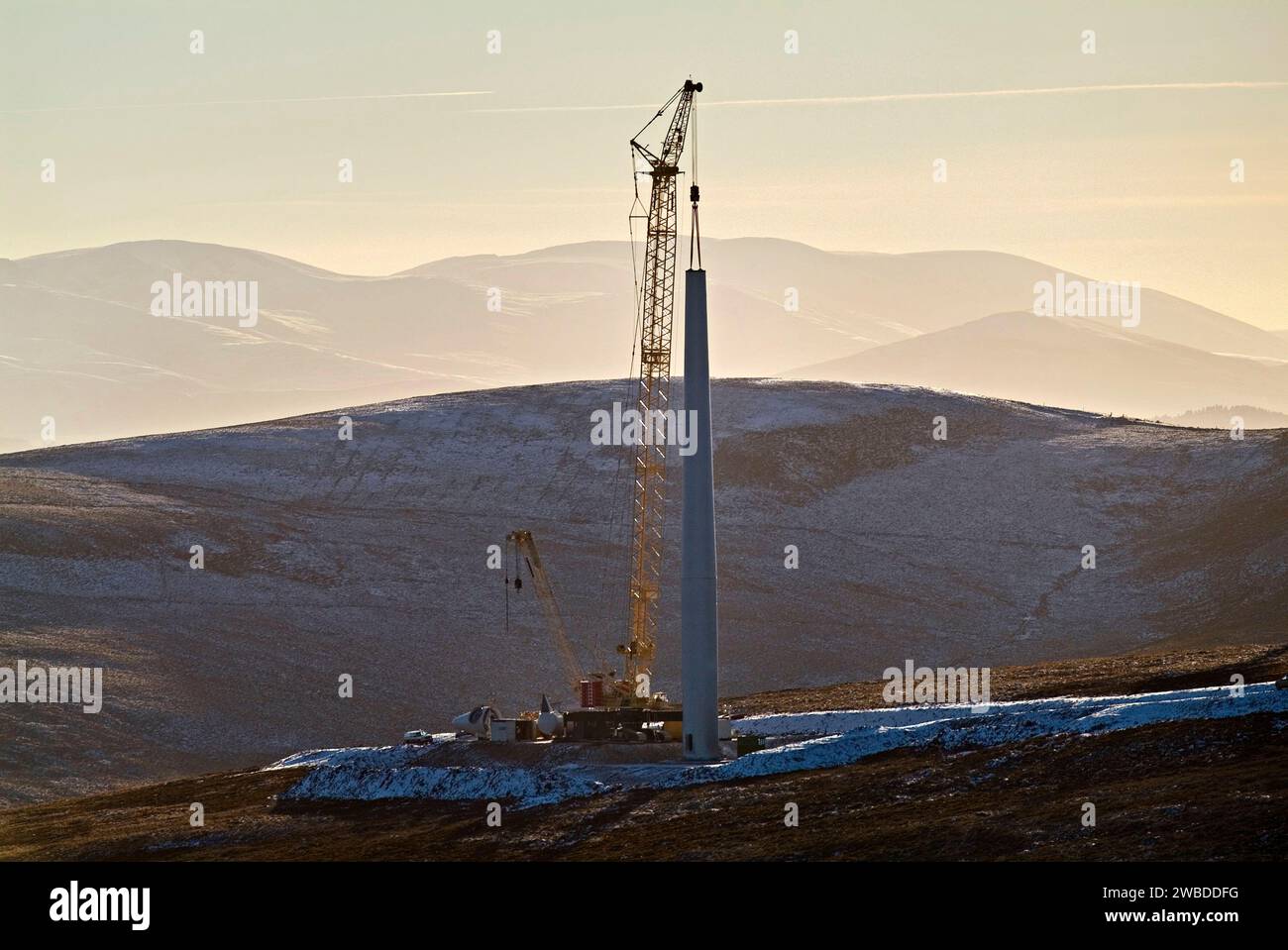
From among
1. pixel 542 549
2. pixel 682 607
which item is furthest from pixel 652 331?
pixel 542 549

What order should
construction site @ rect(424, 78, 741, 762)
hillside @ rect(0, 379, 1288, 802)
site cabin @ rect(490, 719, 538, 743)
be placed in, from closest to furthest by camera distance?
construction site @ rect(424, 78, 741, 762) → site cabin @ rect(490, 719, 538, 743) → hillside @ rect(0, 379, 1288, 802)

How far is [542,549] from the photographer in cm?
12331

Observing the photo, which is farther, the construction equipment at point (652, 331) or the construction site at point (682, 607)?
the construction equipment at point (652, 331)

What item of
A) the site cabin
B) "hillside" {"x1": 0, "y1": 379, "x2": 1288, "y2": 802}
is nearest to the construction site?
the site cabin

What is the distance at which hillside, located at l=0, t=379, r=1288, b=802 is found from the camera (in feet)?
312

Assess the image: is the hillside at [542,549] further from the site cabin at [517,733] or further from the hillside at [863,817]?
the hillside at [863,817]

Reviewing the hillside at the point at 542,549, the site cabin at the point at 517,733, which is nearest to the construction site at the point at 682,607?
the site cabin at the point at 517,733

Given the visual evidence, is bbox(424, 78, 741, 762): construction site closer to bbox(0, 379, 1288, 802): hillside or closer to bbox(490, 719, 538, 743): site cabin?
bbox(490, 719, 538, 743): site cabin

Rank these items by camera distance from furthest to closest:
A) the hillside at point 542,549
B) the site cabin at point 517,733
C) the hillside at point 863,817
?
the hillside at point 542,549 < the site cabin at point 517,733 < the hillside at point 863,817

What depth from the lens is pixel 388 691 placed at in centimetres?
9669

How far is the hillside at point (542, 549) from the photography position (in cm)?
9512

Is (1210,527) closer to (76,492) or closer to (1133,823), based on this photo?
(76,492)

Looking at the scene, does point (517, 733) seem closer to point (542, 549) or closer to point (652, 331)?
point (652, 331)

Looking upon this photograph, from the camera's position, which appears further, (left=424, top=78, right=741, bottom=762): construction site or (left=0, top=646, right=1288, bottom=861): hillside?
(left=424, top=78, right=741, bottom=762): construction site
